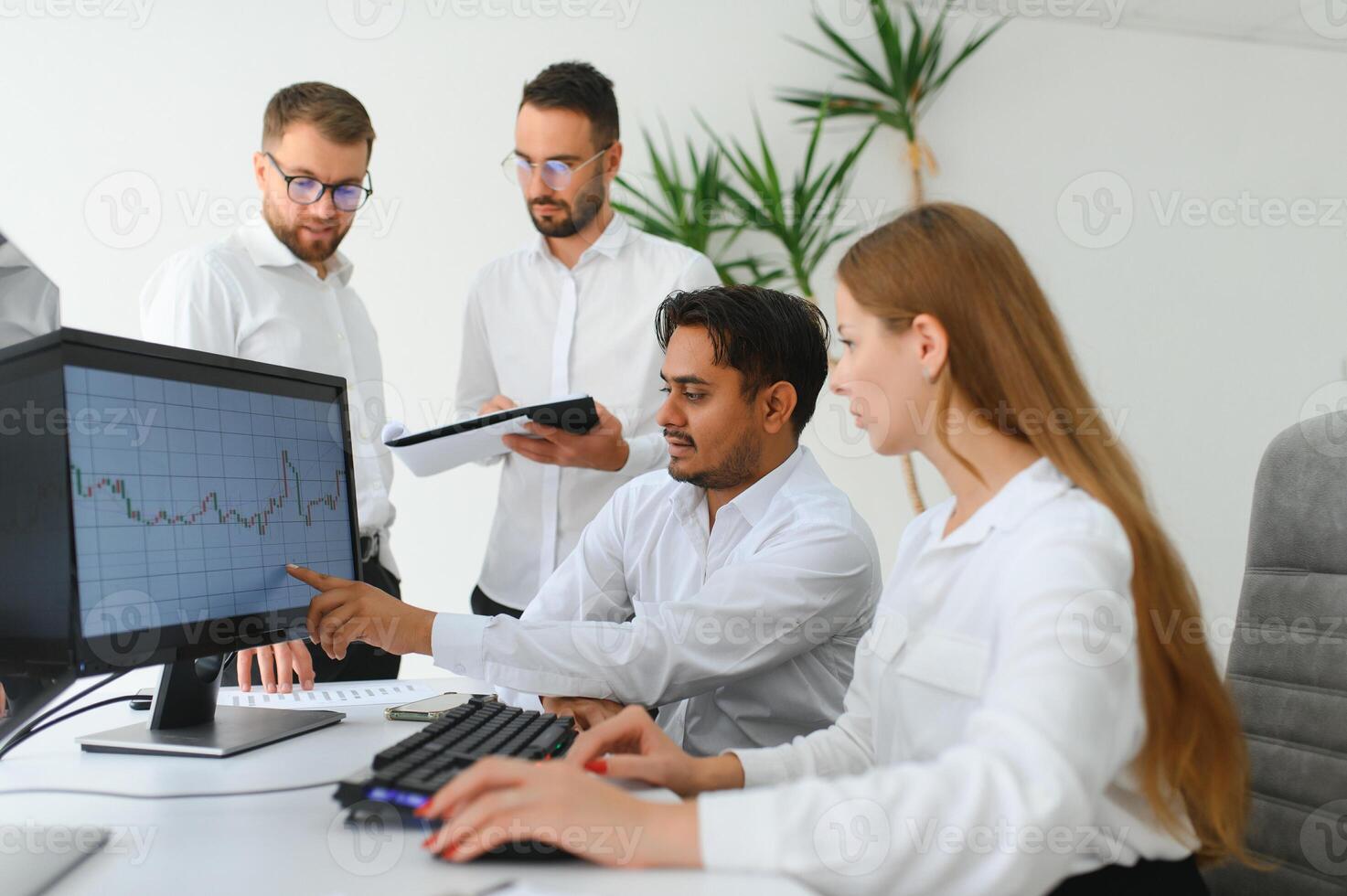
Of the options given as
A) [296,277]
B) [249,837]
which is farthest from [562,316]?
[249,837]

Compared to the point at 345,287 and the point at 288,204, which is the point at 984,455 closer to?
the point at 288,204

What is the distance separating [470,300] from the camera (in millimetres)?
2377

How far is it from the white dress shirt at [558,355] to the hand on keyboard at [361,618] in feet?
2.76

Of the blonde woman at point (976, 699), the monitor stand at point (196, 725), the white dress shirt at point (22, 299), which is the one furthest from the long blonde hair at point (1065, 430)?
the white dress shirt at point (22, 299)

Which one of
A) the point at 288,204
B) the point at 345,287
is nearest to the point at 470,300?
the point at 345,287

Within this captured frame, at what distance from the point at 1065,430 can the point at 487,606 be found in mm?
1605

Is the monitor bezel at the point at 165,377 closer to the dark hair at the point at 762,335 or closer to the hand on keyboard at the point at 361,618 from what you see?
the hand on keyboard at the point at 361,618

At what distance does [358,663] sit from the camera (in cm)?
191

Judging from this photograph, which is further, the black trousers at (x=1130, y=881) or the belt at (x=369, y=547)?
the belt at (x=369, y=547)

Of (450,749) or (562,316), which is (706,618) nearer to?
(450,749)

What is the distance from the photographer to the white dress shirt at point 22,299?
1226 millimetres

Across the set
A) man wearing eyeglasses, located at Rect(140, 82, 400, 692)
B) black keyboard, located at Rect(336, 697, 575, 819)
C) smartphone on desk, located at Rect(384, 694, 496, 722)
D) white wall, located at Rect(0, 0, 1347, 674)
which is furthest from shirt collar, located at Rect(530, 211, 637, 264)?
black keyboard, located at Rect(336, 697, 575, 819)

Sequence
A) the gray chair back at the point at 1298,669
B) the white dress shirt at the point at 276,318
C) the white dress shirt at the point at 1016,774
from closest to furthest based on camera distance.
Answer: the white dress shirt at the point at 1016,774
the gray chair back at the point at 1298,669
the white dress shirt at the point at 276,318

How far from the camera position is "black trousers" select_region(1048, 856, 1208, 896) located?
88 cm
